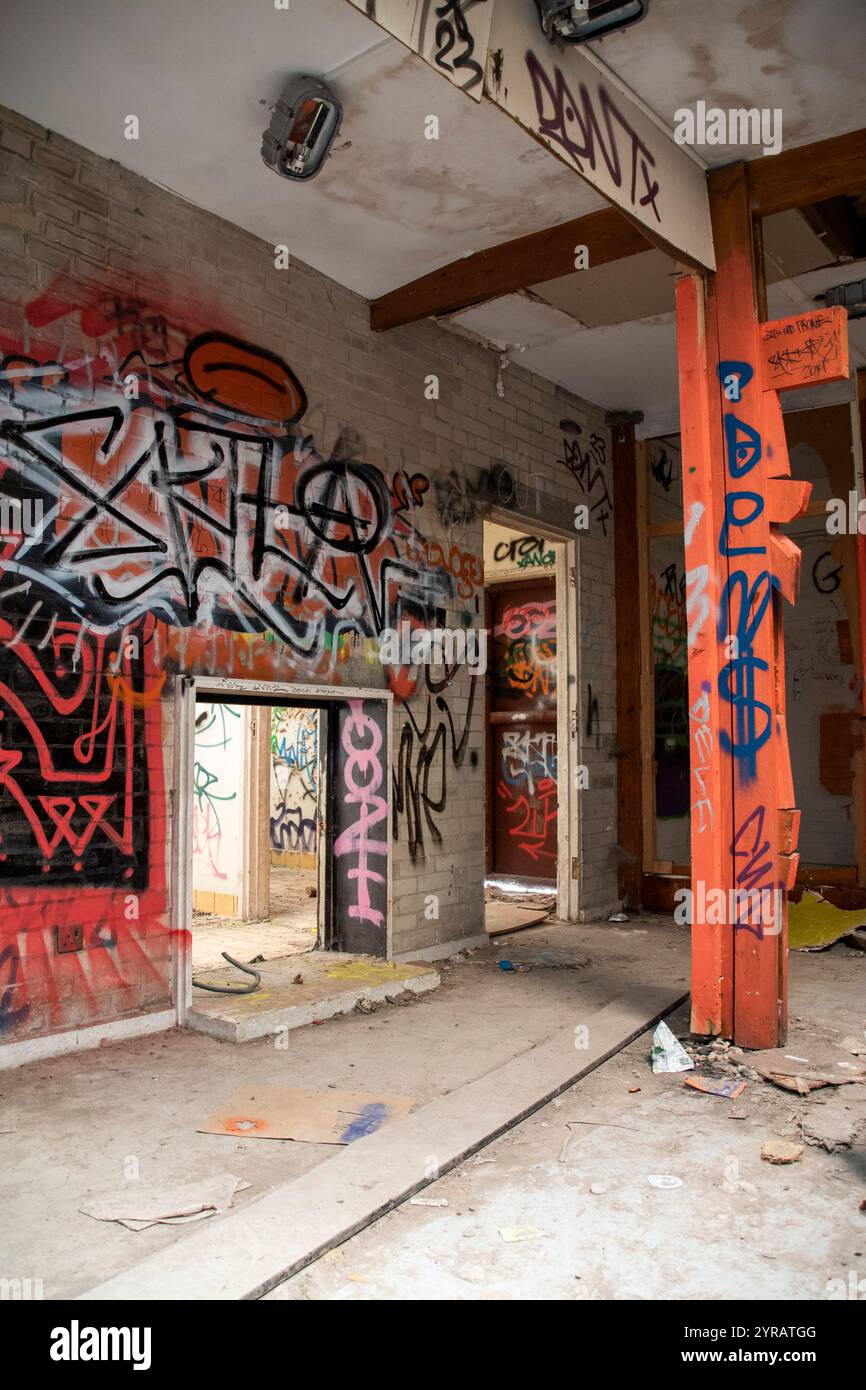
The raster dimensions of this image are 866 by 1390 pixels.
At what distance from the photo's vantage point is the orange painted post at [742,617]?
4.07 meters

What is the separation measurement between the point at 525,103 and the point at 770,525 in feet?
6.49

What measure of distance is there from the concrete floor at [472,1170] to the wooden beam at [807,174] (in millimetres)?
3819

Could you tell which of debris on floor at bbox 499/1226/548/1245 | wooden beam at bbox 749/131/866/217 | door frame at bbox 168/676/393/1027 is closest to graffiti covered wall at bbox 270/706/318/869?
door frame at bbox 168/676/393/1027

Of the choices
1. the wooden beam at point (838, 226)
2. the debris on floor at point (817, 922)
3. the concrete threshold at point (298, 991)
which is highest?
the wooden beam at point (838, 226)

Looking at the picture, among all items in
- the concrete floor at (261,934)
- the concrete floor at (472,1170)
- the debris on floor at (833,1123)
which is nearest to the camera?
the concrete floor at (472,1170)

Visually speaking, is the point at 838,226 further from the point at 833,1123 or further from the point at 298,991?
the point at 298,991

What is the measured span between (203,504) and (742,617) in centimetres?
257

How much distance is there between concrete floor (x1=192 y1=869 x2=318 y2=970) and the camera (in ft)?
18.9

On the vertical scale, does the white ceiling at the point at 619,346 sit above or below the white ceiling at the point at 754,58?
below

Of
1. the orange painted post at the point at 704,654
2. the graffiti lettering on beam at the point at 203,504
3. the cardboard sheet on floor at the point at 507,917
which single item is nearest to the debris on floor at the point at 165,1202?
the orange painted post at the point at 704,654

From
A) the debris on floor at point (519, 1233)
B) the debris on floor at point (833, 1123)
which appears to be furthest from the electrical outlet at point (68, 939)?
the debris on floor at point (833, 1123)

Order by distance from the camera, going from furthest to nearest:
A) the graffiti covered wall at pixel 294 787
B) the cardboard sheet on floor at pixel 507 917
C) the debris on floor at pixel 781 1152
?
the graffiti covered wall at pixel 294 787
the cardboard sheet on floor at pixel 507 917
the debris on floor at pixel 781 1152

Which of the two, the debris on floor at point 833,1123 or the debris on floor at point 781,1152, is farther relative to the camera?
the debris on floor at point 833,1123

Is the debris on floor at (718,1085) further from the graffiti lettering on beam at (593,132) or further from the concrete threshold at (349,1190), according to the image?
the graffiti lettering on beam at (593,132)
